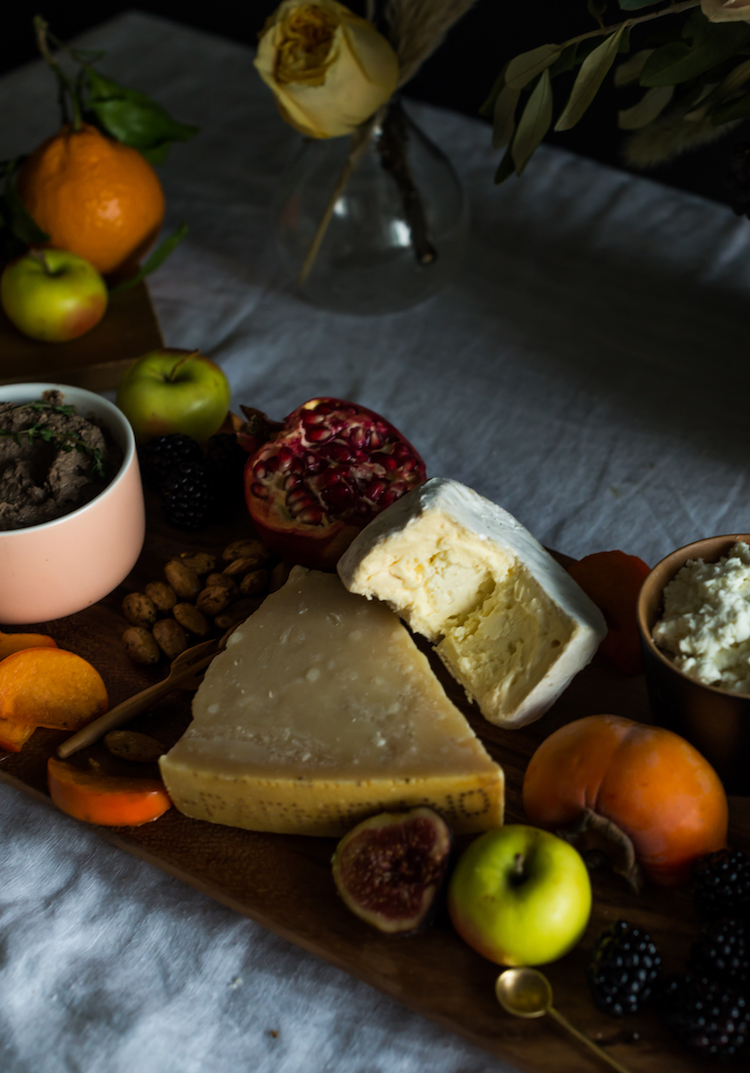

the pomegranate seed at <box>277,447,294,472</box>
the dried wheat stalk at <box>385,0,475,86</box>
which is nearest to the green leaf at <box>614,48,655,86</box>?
the dried wheat stalk at <box>385,0,475,86</box>

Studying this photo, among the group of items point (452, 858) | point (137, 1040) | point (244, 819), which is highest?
point (452, 858)

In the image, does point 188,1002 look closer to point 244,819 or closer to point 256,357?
point 244,819

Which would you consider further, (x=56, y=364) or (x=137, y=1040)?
(x=56, y=364)

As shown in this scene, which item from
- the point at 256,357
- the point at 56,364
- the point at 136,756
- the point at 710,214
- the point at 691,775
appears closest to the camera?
the point at 691,775

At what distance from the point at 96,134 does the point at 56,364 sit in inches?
18.8

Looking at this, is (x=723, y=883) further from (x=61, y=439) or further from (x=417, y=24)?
(x=417, y=24)

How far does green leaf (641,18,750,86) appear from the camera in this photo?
1.29 meters

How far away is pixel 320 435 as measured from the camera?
1361mm

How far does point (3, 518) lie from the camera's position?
1.23 meters

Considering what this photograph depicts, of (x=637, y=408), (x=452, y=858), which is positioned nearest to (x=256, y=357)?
(x=637, y=408)

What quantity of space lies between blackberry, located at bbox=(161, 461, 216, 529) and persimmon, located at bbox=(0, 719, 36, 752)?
0.38 metres

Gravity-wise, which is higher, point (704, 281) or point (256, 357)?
point (704, 281)

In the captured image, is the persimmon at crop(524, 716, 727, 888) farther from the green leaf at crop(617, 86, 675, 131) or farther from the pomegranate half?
the green leaf at crop(617, 86, 675, 131)

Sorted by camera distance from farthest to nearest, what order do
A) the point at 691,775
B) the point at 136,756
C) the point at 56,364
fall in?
the point at 56,364 < the point at 136,756 < the point at 691,775
